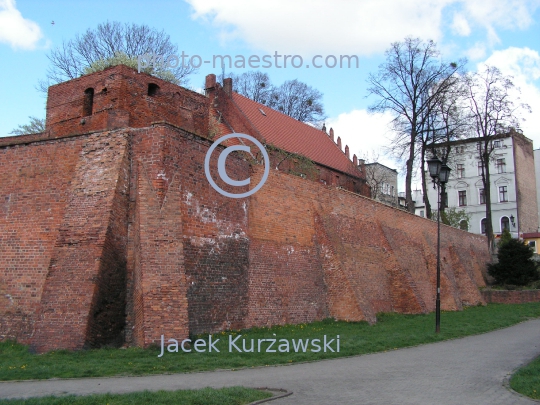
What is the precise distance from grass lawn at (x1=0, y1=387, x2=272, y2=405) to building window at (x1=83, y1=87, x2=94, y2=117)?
9600 millimetres

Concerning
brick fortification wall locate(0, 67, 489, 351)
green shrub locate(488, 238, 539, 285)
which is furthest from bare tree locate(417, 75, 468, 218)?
brick fortification wall locate(0, 67, 489, 351)

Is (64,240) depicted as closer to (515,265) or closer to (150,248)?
(150,248)

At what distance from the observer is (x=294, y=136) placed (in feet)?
122

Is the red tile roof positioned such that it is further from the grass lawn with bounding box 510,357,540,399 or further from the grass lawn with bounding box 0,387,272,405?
the grass lawn with bounding box 0,387,272,405

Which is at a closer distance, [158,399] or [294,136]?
[158,399]

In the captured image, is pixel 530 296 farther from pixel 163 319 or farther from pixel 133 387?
pixel 133 387

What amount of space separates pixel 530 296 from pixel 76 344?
25274 mm

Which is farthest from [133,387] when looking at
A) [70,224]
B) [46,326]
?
[70,224]

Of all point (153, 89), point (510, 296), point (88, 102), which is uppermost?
point (153, 89)

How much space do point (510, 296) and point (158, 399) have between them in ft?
88.7

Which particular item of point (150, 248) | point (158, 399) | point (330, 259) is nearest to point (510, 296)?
point (330, 259)

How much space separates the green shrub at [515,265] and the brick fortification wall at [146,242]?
17.9m

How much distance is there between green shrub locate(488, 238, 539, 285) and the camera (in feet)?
105

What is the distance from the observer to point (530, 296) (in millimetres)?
29047
